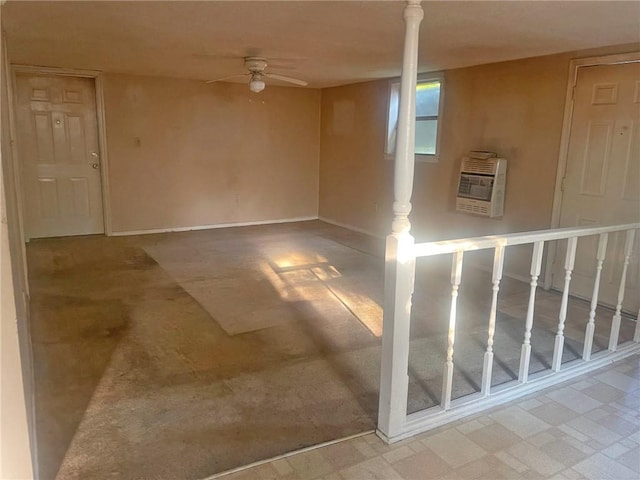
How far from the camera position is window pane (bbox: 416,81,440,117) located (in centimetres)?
553

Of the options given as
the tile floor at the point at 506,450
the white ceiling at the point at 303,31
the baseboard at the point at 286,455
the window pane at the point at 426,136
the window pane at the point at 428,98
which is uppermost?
the white ceiling at the point at 303,31

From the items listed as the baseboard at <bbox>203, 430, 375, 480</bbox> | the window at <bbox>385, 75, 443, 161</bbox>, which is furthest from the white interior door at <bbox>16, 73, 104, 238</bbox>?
the baseboard at <bbox>203, 430, 375, 480</bbox>

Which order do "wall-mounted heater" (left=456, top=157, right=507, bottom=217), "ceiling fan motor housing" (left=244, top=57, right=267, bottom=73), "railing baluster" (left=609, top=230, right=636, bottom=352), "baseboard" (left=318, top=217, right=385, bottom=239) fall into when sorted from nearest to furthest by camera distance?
1. "railing baluster" (left=609, top=230, right=636, bottom=352)
2. "ceiling fan motor housing" (left=244, top=57, right=267, bottom=73)
3. "wall-mounted heater" (left=456, top=157, right=507, bottom=217)
4. "baseboard" (left=318, top=217, right=385, bottom=239)

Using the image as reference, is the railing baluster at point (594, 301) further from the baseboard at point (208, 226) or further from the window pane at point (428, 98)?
the baseboard at point (208, 226)

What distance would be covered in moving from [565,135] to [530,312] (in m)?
2.25

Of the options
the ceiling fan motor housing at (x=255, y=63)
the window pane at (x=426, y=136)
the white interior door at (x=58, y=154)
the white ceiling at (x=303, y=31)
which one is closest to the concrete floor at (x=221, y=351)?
the white interior door at (x=58, y=154)

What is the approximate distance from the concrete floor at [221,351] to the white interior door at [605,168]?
0.39 meters

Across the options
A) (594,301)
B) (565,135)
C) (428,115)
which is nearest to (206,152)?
(428,115)

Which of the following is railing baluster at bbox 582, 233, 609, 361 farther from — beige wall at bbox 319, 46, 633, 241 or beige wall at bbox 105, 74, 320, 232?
beige wall at bbox 105, 74, 320, 232

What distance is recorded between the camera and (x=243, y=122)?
697 centimetres

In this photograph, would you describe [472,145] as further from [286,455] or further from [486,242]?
[286,455]

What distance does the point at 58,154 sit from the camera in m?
5.96

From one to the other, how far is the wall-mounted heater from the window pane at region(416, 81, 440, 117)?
93cm

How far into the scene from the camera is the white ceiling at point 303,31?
9.13 feet
